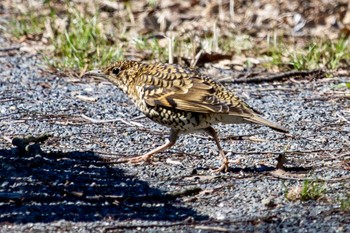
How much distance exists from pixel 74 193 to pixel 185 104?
138cm

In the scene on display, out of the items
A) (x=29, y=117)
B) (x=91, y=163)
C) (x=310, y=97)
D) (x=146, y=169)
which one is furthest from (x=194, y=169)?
(x=310, y=97)

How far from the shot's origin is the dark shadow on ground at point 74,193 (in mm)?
6281

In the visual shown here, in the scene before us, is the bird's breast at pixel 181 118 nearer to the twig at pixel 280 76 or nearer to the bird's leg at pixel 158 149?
the bird's leg at pixel 158 149

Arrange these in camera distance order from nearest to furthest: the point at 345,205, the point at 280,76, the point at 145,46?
the point at 345,205 < the point at 280,76 < the point at 145,46

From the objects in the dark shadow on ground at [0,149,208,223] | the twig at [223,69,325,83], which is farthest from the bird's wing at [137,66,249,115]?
the twig at [223,69,325,83]

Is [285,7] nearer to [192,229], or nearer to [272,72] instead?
[272,72]

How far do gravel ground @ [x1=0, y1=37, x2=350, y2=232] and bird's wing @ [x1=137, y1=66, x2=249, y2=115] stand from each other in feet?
1.70

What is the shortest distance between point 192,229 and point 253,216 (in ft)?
1.66

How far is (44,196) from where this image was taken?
6.61 m

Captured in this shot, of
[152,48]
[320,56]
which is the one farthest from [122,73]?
[320,56]

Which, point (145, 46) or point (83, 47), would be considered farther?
point (145, 46)

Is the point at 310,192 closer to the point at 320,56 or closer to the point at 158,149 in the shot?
the point at 158,149

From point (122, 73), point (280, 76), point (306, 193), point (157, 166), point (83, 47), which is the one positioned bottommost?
point (157, 166)

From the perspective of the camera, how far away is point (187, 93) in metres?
7.64
